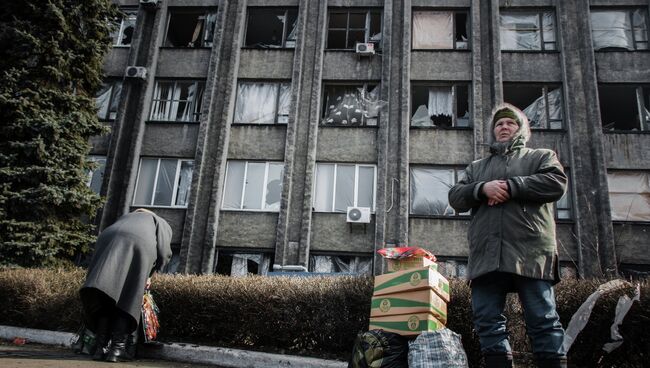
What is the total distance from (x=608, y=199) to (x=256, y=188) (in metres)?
11.6

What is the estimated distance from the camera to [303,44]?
19172 mm

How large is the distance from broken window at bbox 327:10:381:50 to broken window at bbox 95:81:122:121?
27.7 ft

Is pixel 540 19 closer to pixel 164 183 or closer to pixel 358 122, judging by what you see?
pixel 358 122

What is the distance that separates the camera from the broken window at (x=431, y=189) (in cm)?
1712

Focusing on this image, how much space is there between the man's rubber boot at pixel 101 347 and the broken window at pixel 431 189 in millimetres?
12898

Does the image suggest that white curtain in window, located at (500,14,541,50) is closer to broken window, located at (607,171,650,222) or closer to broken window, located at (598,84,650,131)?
broken window, located at (598,84,650,131)

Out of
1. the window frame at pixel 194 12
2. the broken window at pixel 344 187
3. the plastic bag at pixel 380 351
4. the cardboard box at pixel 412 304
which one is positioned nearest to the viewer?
the plastic bag at pixel 380 351

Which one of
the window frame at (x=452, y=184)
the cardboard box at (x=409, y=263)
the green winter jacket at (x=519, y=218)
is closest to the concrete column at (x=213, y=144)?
the window frame at (x=452, y=184)

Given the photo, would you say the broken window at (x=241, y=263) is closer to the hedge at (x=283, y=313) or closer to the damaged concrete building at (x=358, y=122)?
the damaged concrete building at (x=358, y=122)

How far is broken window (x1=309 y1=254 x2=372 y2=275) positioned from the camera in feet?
54.8

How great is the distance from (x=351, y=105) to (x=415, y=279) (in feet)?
48.2

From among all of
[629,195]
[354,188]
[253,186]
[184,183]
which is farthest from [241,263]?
[629,195]

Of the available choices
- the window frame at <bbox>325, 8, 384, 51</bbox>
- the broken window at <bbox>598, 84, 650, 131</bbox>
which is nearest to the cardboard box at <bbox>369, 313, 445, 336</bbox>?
the broken window at <bbox>598, 84, 650, 131</bbox>

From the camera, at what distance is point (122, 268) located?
5.28 meters
